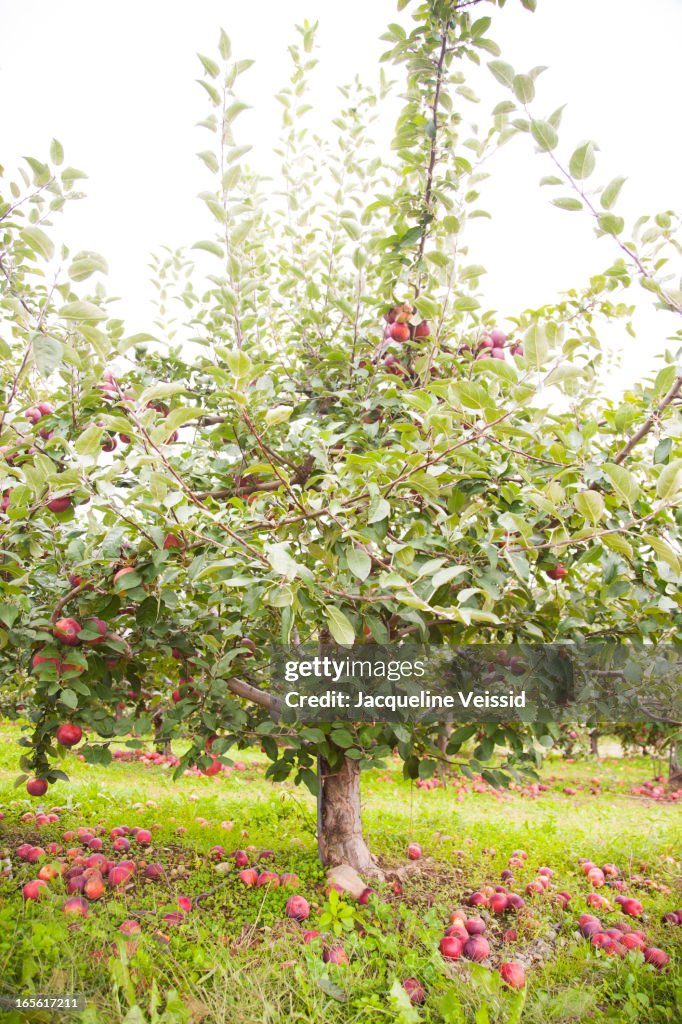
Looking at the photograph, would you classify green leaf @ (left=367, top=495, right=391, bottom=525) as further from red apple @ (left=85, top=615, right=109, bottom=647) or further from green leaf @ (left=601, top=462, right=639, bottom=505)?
red apple @ (left=85, top=615, right=109, bottom=647)

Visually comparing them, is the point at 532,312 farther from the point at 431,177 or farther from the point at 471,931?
the point at 471,931

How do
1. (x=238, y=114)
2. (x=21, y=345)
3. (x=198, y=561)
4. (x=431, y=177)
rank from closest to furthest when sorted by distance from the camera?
(x=238, y=114), (x=198, y=561), (x=431, y=177), (x=21, y=345)

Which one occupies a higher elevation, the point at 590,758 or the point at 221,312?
the point at 221,312

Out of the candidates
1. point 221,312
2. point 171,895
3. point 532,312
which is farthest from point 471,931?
point 221,312

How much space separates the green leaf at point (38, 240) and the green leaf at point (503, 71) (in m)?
0.97

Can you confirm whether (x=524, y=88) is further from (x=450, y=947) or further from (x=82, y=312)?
(x=450, y=947)

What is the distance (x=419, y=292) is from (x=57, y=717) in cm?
191

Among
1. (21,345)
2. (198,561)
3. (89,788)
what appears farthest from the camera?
(89,788)

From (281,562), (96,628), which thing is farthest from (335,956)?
Result: (281,562)

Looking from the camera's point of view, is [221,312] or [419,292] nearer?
[419,292]

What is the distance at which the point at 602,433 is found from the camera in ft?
7.74

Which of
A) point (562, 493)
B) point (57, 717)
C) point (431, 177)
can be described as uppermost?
point (431, 177)

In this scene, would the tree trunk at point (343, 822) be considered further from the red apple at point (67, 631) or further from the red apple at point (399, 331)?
the red apple at point (399, 331)

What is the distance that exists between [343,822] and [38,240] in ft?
8.16
